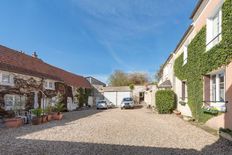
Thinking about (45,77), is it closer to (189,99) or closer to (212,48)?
(189,99)

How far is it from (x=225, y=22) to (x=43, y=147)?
8779mm

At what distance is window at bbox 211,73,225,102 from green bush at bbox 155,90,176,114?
9906mm

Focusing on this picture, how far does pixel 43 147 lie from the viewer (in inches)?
320

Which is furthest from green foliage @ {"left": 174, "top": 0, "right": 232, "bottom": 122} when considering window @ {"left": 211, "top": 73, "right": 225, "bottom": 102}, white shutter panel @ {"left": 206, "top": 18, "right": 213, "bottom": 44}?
window @ {"left": 211, "top": 73, "right": 225, "bottom": 102}

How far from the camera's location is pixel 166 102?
22531 mm

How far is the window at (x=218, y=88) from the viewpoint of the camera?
11.4 meters

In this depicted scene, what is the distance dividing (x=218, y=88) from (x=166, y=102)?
1086 cm

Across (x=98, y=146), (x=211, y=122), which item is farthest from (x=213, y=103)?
(x=98, y=146)

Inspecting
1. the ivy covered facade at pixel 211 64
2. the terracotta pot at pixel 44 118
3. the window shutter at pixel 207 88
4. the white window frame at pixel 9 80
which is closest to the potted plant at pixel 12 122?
the terracotta pot at pixel 44 118

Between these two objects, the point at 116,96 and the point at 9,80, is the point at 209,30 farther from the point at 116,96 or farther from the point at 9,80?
the point at 116,96

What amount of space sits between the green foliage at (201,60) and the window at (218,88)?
539 mm

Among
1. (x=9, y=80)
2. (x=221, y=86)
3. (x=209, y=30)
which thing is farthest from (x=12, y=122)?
(x=209, y=30)

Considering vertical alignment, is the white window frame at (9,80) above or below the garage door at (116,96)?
above

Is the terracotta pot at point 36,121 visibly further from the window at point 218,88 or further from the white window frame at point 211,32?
the white window frame at point 211,32
